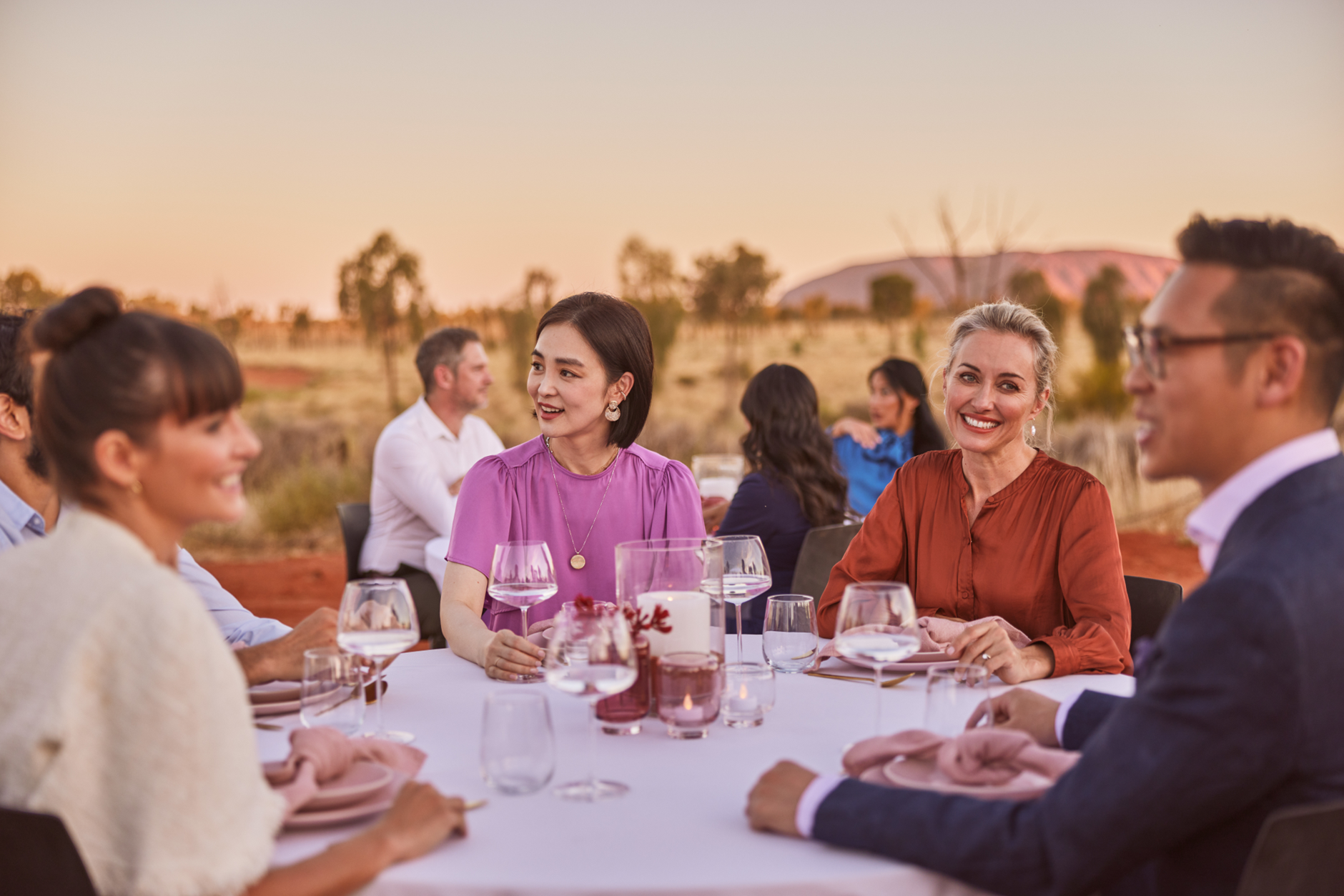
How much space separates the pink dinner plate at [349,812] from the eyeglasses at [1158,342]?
133 cm

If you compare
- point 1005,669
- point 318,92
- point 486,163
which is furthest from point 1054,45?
point 1005,669

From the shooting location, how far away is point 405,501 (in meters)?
5.68

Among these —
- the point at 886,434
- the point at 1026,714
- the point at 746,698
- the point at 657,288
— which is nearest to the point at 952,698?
the point at 1026,714

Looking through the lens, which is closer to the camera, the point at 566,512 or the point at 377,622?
the point at 377,622

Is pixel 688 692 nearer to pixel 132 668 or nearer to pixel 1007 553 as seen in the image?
A: pixel 132 668

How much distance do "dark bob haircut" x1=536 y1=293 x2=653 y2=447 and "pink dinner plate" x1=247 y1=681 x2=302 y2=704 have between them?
4.32 feet

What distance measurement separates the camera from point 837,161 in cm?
1773

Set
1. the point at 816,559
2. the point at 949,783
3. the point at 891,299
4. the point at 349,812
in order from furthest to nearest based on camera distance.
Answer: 1. the point at 891,299
2. the point at 816,559
3. the point at 949,783
4. the point at 349,812

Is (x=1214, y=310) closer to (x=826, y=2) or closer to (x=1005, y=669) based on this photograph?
(x=1005, y=669)

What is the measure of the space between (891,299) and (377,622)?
24343 millimetres

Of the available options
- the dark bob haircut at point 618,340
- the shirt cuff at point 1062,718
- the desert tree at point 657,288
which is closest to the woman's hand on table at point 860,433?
the dark bob haircut at point 618,340

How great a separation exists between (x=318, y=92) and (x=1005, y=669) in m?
15.3

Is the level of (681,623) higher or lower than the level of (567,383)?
lower

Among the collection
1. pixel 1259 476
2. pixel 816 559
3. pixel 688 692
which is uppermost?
pixel 1259 476
